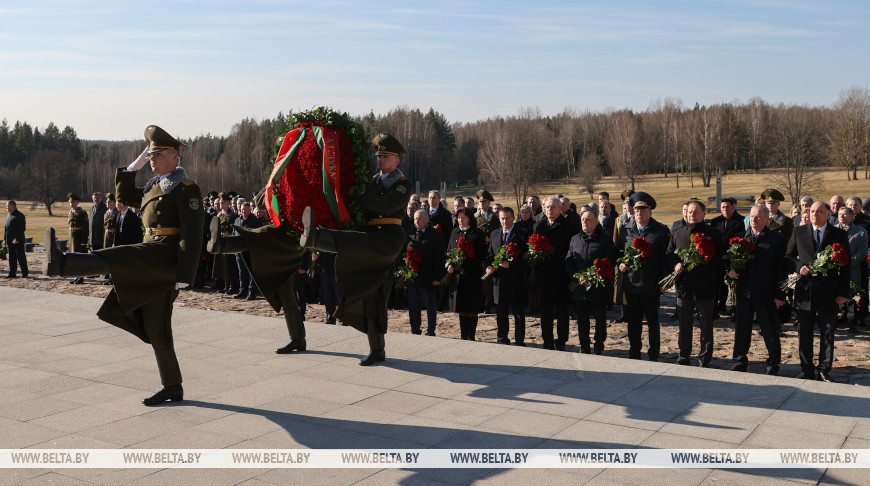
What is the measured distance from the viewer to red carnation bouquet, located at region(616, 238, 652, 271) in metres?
8.69

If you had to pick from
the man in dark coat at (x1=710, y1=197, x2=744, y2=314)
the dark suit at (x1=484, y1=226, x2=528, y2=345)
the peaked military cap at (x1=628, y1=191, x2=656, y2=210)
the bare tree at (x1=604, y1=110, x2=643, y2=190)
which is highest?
the bare tree at (x1=604, y1=110, x2=643, y2=190)

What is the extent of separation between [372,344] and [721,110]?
3430 inches

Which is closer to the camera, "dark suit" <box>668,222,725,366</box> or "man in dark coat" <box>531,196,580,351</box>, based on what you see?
"dark suit" <box>668,222,725,366</box>

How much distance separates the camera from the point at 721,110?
284 ft

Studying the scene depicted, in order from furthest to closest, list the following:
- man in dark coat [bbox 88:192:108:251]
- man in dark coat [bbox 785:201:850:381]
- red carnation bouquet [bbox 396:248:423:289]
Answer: man in dark coat [bbox 88:192:108:251]
red carnation bouquet [bbox 396:248:423:289]
man in dark coat [bbox 785:201:850:381]

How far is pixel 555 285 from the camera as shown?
962 centimetres

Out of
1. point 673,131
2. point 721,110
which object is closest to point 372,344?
point 673,131

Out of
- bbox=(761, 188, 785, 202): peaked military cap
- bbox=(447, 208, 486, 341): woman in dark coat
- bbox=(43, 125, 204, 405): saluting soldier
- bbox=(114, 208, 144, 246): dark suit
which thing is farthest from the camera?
bbox=(114, 208, 144, 246): dark suit

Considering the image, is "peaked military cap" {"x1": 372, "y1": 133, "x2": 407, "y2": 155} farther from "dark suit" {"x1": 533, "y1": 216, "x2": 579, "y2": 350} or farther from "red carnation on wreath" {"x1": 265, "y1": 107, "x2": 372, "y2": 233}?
"dark suit" {"x1": 533, "y1": 216, "x2": 579, "y2": 350}

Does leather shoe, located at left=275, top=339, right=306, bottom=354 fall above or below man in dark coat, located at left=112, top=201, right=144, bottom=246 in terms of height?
below

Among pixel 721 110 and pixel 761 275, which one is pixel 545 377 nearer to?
pixel 761 275

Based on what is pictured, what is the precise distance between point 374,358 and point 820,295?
4.76 meters

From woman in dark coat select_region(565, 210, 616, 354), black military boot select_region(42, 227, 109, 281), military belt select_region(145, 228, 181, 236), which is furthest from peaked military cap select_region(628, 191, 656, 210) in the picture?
black military boot select_region(42, 227, 109, 281)

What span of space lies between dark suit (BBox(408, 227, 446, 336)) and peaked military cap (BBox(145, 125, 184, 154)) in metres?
4.55
